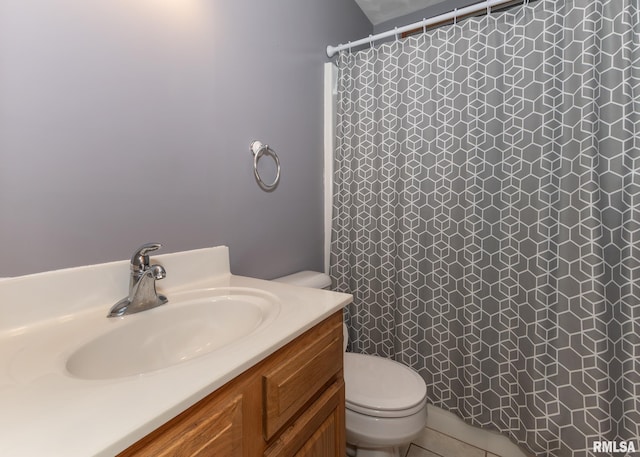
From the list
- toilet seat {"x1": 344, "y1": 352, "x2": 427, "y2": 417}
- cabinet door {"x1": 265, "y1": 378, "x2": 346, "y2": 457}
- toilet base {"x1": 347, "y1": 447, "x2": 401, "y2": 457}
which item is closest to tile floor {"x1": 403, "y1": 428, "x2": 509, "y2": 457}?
toilet base {"x1": 347, "y1": 447, "x2": 401, "y2": 457}

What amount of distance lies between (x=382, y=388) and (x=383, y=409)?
0.38ft

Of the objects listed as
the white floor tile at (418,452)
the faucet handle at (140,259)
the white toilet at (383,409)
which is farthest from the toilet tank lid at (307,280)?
the white floor tile at (418,452)

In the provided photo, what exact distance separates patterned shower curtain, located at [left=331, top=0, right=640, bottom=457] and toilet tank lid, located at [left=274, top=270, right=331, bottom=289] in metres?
0.29

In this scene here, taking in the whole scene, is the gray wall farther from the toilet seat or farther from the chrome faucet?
the toilet seat

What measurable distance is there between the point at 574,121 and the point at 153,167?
5.05ft

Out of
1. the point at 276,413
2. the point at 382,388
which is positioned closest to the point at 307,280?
the point at 382,388

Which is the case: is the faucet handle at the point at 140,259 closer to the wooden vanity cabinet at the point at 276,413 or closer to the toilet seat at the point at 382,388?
the wooden vanity cabinet at the point at 276,413

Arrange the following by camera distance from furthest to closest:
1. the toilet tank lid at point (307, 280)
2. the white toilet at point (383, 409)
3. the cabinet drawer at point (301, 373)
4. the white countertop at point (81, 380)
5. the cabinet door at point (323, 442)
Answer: the toilet tank lid at point (307, 280)
the white toilet at point (383, 409)
the cabinet door at point (323, 442)
the cabinet drawer at point (301, 373)
the white countertop at point (81, 380)

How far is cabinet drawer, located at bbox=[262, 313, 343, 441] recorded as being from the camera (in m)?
0.59

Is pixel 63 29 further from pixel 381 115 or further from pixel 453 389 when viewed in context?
pixel 453 389

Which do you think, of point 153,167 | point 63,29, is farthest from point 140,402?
point 63,29

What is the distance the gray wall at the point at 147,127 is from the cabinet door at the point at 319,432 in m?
0.60

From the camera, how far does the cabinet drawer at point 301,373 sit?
593 mm

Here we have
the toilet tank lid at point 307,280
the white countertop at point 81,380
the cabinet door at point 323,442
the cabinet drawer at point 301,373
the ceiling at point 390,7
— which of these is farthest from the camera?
the ceiling at point 390,7
